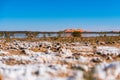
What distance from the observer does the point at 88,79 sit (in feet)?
26.0

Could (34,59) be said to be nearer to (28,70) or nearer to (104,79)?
(28,70)

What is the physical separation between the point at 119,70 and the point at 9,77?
2.54 meters

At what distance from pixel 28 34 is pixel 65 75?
56.5m

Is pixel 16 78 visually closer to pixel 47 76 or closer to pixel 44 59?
pixel 47 76

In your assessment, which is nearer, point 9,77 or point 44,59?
point 9,77

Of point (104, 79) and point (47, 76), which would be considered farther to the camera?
point (47, 76)

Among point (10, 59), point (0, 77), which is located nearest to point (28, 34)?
point (10, 59)

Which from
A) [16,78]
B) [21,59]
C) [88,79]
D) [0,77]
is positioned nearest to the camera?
[88,79]

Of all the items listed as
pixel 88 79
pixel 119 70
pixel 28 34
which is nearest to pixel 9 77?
pixel 88 79

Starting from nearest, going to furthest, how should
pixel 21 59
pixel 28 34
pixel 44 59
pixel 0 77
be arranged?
1. pixel 0 77
2. pixel 44 59
3. pixel 21 59
4. pixel 28 34

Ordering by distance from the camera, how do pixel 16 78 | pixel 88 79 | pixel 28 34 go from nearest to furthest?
pixel 88 79, pixel 16 78, pixel 28 34

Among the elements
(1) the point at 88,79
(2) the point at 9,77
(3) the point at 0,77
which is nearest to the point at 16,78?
(2) the point at 9,77

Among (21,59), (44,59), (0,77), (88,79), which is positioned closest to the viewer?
(88,79)

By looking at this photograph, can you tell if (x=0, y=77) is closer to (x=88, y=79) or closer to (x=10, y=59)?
(x=88, y=79)
